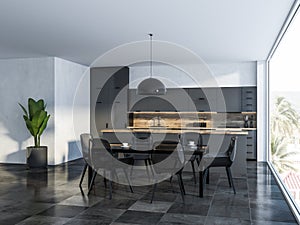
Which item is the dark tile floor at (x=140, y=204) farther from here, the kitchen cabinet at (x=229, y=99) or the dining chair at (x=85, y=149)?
the kitchen cabinet at (x=229, y=99)

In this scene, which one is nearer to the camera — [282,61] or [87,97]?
[282,61]

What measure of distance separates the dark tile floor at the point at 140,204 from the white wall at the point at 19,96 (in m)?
2.05

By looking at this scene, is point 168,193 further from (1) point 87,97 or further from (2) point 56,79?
(1) point 87,97

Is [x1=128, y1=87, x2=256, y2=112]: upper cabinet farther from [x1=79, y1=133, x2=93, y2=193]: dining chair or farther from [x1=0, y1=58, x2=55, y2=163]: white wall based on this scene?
[x1=79, y1=133, x2=93, y2=193]: dining chair

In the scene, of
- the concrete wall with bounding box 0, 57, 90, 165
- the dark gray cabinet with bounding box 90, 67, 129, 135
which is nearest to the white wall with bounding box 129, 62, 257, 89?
the dark gray cabinet with bounding box 90, 67, 129, 135

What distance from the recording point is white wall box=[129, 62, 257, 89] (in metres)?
9.20

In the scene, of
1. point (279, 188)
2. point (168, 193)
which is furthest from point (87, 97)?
point (279, 188)

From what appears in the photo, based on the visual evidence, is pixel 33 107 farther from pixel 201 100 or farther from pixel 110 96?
pixel 201 100

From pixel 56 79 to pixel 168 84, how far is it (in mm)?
3134

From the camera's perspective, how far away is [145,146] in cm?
557

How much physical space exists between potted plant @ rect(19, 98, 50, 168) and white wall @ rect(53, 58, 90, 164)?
50cm

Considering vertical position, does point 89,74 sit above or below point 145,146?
above

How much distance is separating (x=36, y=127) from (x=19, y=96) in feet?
4.31

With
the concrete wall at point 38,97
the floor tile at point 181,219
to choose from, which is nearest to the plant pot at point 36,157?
the concrete wall at point 38,97
